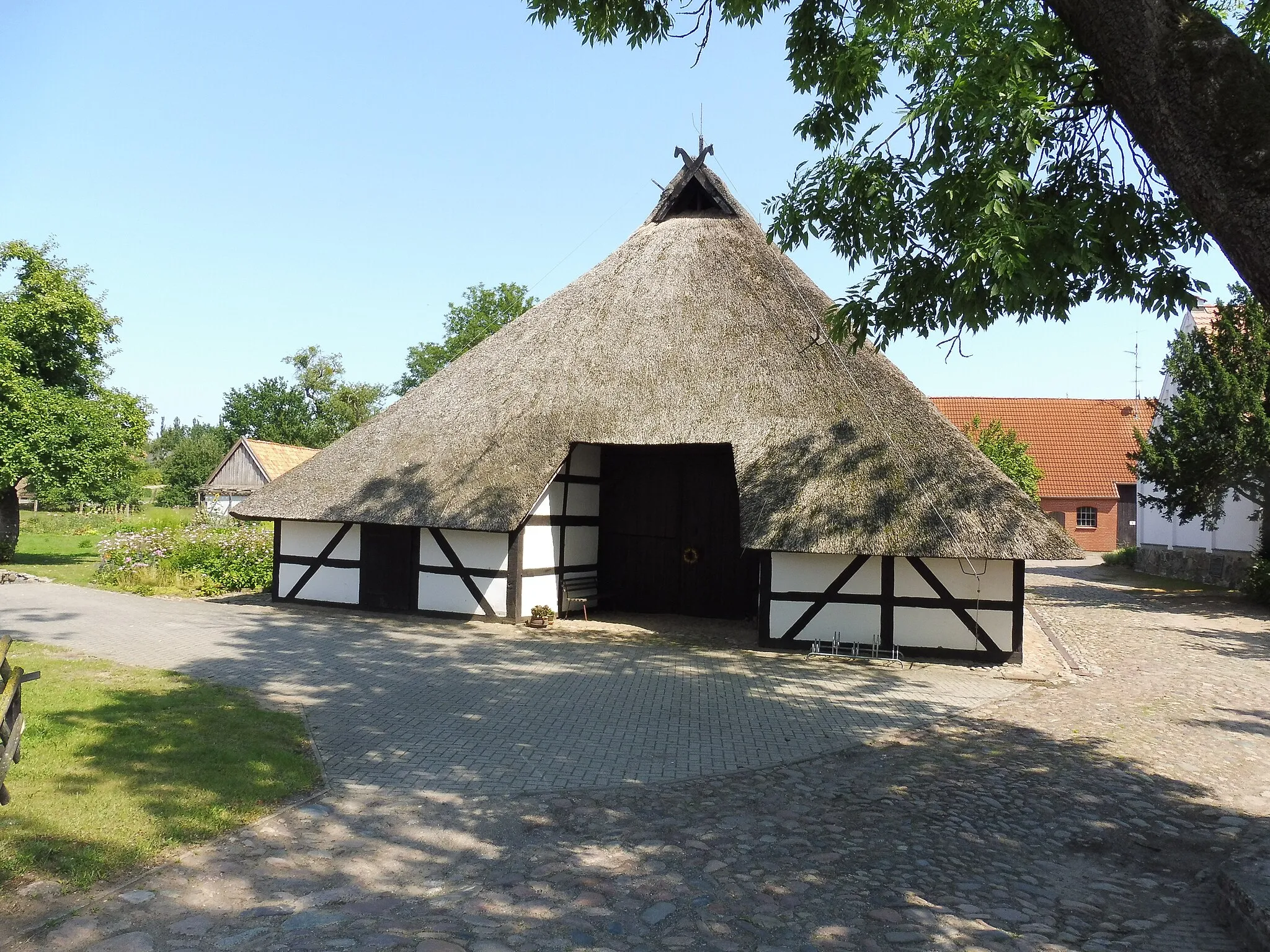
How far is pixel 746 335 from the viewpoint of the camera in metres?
15.0

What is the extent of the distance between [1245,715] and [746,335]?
8.76 m

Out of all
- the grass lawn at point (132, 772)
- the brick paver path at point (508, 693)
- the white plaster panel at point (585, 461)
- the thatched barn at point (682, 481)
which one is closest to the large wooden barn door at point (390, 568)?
the thatched barn at point (682, 481)

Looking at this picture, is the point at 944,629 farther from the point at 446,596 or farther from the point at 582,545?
the point at 446,596

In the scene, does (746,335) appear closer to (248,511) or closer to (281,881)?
(248,511)

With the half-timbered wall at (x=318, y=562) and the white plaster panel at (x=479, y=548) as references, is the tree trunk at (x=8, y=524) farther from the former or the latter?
the white plaster panel at (x=479, y=548)

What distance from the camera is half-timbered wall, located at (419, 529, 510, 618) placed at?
1453 centimetres

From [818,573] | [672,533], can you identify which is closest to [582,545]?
[672,533]

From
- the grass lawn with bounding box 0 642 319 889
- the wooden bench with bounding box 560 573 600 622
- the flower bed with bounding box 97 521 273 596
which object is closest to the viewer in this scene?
the grass lawn with bounding box 0 642 319 889

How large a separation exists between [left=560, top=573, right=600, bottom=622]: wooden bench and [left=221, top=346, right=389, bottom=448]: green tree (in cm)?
4722

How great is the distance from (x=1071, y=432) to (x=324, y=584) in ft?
118

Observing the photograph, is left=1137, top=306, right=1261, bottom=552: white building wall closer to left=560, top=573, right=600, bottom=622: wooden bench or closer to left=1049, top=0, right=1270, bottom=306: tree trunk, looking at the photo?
left=560, top=573, right=600, bottom=622: wooden bench

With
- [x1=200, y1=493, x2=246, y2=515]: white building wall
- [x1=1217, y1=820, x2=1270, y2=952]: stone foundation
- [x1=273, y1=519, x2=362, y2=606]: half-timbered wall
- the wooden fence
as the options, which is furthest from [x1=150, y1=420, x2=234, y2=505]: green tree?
Result: [x1=1217, y1=820, x2=1270, y2=952]: stone foundation

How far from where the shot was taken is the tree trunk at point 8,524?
23.3 meters

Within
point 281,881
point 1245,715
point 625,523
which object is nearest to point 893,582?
point 1245,715
